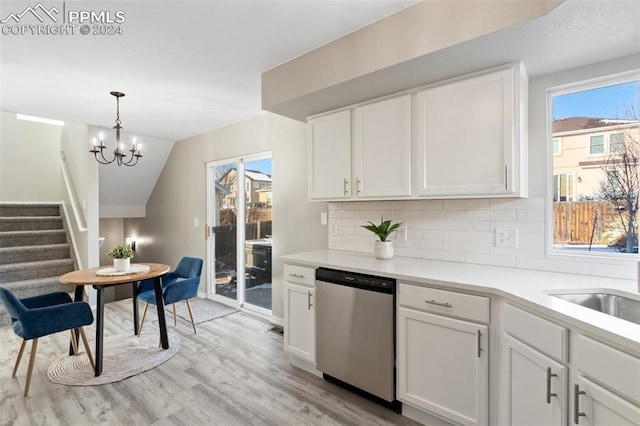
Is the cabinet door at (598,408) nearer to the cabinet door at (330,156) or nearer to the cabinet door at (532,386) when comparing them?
the cabinet door at (532,386)

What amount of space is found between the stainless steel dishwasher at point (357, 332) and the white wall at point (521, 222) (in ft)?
2.12

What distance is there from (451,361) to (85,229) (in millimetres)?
4790

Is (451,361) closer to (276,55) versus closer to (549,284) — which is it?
(549,284)

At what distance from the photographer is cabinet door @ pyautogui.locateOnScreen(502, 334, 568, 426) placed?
1.34 metres

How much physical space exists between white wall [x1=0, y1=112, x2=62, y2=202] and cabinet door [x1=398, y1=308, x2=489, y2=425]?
6.76m

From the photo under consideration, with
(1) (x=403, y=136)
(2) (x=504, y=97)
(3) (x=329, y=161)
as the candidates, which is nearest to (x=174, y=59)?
(3) (x=329, y=161)

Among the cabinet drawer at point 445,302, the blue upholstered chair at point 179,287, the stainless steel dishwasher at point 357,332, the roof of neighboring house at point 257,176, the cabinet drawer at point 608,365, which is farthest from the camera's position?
the roof of neighboring house at point 257,176

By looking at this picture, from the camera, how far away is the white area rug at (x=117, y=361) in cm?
247

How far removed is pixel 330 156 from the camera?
8.89 feet

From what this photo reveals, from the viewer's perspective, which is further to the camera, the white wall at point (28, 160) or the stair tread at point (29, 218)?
the white wall at point (28, 160)

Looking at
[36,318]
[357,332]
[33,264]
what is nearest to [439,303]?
[357,332]

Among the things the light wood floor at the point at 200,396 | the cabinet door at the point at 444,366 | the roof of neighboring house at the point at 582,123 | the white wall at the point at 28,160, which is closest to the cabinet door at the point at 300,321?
the light wood floor at the point at 200,396

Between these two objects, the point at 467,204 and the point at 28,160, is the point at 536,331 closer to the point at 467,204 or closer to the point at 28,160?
the point at 467,204

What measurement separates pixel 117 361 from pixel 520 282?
3.24 metres
